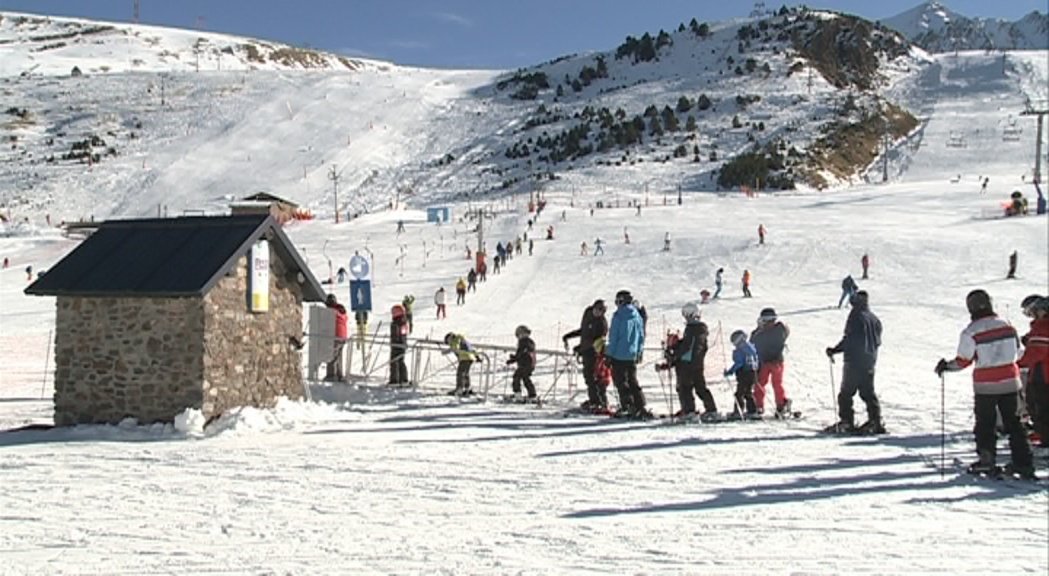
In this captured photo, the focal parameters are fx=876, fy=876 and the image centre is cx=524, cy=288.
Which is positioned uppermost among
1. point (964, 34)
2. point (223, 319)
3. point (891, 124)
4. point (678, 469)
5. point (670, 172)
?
point (964, 34)

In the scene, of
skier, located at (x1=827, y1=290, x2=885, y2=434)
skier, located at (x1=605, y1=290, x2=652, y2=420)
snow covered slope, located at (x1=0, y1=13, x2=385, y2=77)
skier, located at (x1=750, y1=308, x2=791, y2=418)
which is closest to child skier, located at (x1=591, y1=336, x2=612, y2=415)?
skier, located at (x1=605, y1=290, x2=652, y2=420)

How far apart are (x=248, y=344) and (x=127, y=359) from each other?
1.37m

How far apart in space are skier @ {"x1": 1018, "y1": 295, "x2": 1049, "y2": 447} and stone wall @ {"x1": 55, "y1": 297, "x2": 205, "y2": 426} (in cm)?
843

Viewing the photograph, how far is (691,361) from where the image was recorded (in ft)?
33.1

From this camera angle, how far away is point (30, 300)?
2920 cm

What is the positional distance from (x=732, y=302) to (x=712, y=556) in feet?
68.7

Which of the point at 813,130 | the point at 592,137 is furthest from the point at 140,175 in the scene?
the point at 813,130

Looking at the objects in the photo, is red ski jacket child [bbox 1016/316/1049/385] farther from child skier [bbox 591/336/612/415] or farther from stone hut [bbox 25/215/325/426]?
stone hut [bbox 25/215/325/426]

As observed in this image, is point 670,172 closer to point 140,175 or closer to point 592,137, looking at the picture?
point 592,137

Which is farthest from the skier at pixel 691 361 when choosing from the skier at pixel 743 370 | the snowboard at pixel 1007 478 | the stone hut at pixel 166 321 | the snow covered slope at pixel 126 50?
the snow covered slope at pixel 126 50

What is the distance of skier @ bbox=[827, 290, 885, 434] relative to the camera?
897 centimetres

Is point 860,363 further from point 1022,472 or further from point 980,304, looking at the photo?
point 1022,472

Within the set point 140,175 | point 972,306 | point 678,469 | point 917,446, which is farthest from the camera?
point 140,175

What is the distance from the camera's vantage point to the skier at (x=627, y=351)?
10.2 metres
